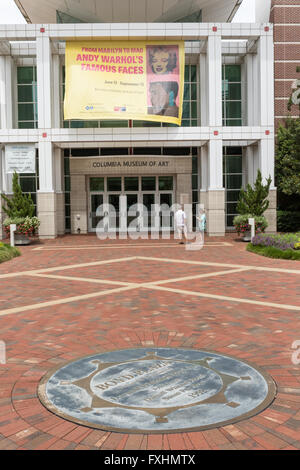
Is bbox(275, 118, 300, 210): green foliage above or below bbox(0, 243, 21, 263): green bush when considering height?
above

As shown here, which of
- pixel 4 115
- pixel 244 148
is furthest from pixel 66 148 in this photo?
pixel 244 148

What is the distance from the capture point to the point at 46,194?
2383 cm

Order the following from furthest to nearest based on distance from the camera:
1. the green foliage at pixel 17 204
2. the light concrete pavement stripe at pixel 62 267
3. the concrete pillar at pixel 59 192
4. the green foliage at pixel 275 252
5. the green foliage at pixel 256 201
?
the concrete pillar at pixel 59 192 → the green foliage at pixel 256 201 → the green foliage at pixel 17 204 → the green foliage at pixel 275 252 → the light concrete pavement stripe at pixel 62 267

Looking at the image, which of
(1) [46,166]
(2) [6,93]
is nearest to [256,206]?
(1) [46,166]

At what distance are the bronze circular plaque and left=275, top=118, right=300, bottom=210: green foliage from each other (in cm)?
2231

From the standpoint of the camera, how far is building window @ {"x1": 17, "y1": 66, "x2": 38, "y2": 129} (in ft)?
91.1

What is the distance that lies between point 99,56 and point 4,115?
6.44 metres

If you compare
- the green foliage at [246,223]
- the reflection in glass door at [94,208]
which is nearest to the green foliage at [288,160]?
the green foliage at [246,223]

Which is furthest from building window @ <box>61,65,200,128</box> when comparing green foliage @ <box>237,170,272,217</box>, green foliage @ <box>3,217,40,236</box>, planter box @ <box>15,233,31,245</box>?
planter box @ <box>15,233,31,245</box>

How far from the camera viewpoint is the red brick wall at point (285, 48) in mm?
28312

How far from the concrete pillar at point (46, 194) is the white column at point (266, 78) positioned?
11.5 metres

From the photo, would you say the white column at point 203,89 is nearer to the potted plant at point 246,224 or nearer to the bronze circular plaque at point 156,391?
the potted plant at point 246,224

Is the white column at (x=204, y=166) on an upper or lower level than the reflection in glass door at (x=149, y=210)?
upper

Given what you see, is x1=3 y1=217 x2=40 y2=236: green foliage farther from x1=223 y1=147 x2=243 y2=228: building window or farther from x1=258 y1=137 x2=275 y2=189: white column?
x1=223 y1=147 x2=243 y2=228: building window
